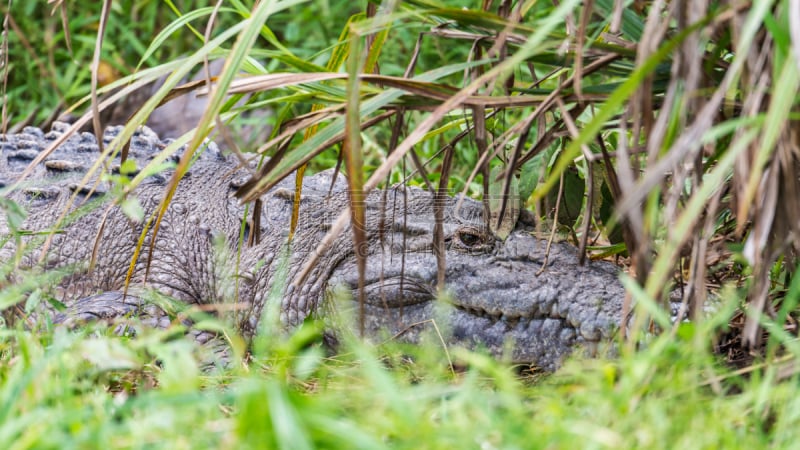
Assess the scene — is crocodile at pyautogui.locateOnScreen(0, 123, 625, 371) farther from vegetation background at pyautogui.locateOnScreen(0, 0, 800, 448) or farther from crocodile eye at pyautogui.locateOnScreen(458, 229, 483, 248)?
vegetation background at pyautogui.locateOnScreen(0, 0, 800, 448)

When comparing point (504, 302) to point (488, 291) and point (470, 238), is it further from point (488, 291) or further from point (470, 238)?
point (470, 238)

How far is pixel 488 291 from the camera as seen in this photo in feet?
9.79

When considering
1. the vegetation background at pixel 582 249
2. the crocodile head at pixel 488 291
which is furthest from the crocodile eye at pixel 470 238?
the vegetation background at pixel 582 249

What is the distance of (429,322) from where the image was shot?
3029 mm

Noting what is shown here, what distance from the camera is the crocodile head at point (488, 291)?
9.20 ft

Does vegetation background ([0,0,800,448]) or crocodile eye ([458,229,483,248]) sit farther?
crocodile eye ([458,229,483,248])

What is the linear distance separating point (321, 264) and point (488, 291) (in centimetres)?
68

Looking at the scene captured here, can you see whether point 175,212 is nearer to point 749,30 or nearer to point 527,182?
point 527,182

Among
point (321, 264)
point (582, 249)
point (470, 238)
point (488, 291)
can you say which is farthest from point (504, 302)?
point (321, 264)

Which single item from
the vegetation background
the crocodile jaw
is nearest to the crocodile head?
the crocodile jaw

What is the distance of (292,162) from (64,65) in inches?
192

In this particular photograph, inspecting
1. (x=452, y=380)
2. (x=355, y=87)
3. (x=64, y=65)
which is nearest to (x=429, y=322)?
(x=452, y=380)

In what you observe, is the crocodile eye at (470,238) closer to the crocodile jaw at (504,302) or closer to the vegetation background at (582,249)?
the crocodile jaw at (504,302)

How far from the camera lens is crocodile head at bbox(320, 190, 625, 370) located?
280 cm
